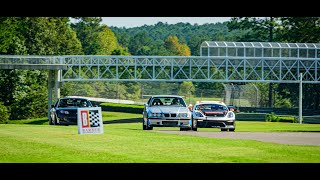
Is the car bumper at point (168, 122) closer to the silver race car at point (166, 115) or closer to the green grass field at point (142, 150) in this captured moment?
the silver race car at point (166, 115)

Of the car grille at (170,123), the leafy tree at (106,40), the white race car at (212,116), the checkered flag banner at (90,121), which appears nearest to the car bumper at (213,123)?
the white race car at (212,116)

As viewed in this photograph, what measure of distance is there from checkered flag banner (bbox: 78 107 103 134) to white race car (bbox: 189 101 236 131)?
761 centimetres

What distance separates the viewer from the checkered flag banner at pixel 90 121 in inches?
1181

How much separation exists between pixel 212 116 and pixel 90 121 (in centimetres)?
840

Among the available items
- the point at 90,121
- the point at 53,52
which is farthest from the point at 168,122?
the point at 53,52

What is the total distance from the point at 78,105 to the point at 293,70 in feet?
210

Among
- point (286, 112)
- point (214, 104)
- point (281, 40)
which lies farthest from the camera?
point (281, 40)

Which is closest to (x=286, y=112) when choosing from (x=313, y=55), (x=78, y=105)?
(x=313, y=55)

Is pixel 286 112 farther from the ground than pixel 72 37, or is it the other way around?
pixel 72 37

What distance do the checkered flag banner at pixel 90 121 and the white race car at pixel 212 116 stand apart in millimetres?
7609

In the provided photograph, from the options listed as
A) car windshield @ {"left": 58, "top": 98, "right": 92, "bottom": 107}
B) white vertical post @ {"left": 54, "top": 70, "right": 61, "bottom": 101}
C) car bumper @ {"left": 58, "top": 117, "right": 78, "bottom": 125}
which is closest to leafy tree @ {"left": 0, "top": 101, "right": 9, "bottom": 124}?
white vertical post @ {"left": 54, "top": 70, "right": 61, "bottom": 101}

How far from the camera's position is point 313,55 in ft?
311

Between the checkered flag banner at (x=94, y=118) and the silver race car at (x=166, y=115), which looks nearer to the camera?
the checkered flag banner at (x=94, y=118)

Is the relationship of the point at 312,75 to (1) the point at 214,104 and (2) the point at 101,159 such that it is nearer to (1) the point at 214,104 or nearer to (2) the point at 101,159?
(1) the point at 214,104
